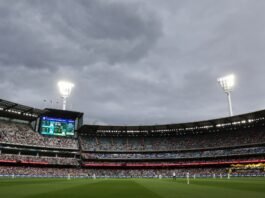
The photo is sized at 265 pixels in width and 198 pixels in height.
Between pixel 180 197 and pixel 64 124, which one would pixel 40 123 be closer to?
pixel 64 124

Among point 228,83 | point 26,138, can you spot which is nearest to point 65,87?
point 26,138

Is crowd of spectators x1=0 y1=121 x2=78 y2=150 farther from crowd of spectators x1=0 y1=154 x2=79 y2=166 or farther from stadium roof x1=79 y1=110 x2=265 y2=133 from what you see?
stadium roof x1=79 y1=110 x2=265 y2=133

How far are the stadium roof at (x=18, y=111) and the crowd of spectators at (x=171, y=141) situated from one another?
23014 mm

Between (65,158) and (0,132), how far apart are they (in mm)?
24312

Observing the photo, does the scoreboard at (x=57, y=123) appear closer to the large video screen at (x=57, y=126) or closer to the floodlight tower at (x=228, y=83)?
the large video screen at (x=57, y=126)

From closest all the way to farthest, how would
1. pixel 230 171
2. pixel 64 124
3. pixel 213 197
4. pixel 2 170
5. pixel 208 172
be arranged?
pixel 213 197 → pixel 2 170 → pixel 230 171 → pixel 208 172 → pixel 64 124

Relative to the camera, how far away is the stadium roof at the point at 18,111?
7719 centimetres

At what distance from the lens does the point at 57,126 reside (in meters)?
93.8

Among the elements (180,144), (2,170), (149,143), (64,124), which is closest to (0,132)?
(2,170)

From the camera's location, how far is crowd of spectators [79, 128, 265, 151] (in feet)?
275

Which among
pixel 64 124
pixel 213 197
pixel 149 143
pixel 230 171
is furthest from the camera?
pixel 149 143

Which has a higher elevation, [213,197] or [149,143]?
[149,143]

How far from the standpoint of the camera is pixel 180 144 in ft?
316

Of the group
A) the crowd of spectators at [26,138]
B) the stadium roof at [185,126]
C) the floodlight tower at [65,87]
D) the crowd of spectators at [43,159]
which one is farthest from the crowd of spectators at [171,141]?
the floodlight tower at [65,87]
